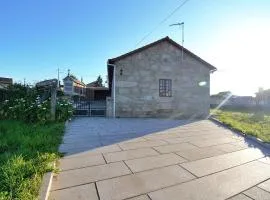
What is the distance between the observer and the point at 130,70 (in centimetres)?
1326

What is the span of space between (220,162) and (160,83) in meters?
9.44

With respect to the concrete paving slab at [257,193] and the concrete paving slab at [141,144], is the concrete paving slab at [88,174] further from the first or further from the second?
the concrete paving slab at [257,193]

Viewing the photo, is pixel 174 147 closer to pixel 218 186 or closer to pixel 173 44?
pixel 218 186

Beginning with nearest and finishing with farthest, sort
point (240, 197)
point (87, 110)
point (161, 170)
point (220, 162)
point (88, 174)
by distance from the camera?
point (240, 197), point (88, 174), point (161, 170), point (220, 162), point (87, 110)

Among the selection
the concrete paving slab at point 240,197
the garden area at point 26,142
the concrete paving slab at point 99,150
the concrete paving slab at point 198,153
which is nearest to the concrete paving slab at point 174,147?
the concrete paving slab at point 198,153

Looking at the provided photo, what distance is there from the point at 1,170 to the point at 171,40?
40.4 feet

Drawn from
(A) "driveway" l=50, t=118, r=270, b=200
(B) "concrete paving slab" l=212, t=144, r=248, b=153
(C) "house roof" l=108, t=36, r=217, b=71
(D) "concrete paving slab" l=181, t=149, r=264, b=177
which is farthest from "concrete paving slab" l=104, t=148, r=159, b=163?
(C) "house roof" l=108, t=36, r=217, b=71

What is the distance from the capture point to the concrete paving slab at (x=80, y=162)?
4207mm

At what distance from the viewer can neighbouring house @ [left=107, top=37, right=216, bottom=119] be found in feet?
43.1

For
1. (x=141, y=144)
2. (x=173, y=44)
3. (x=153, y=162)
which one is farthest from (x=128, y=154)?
(x=173, y=44)

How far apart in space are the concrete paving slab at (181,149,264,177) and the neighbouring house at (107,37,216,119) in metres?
8.25

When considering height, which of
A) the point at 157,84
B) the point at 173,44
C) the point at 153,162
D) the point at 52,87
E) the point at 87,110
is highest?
the point at 173,44

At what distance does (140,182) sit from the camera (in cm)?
350

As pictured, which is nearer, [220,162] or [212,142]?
[220,162]
